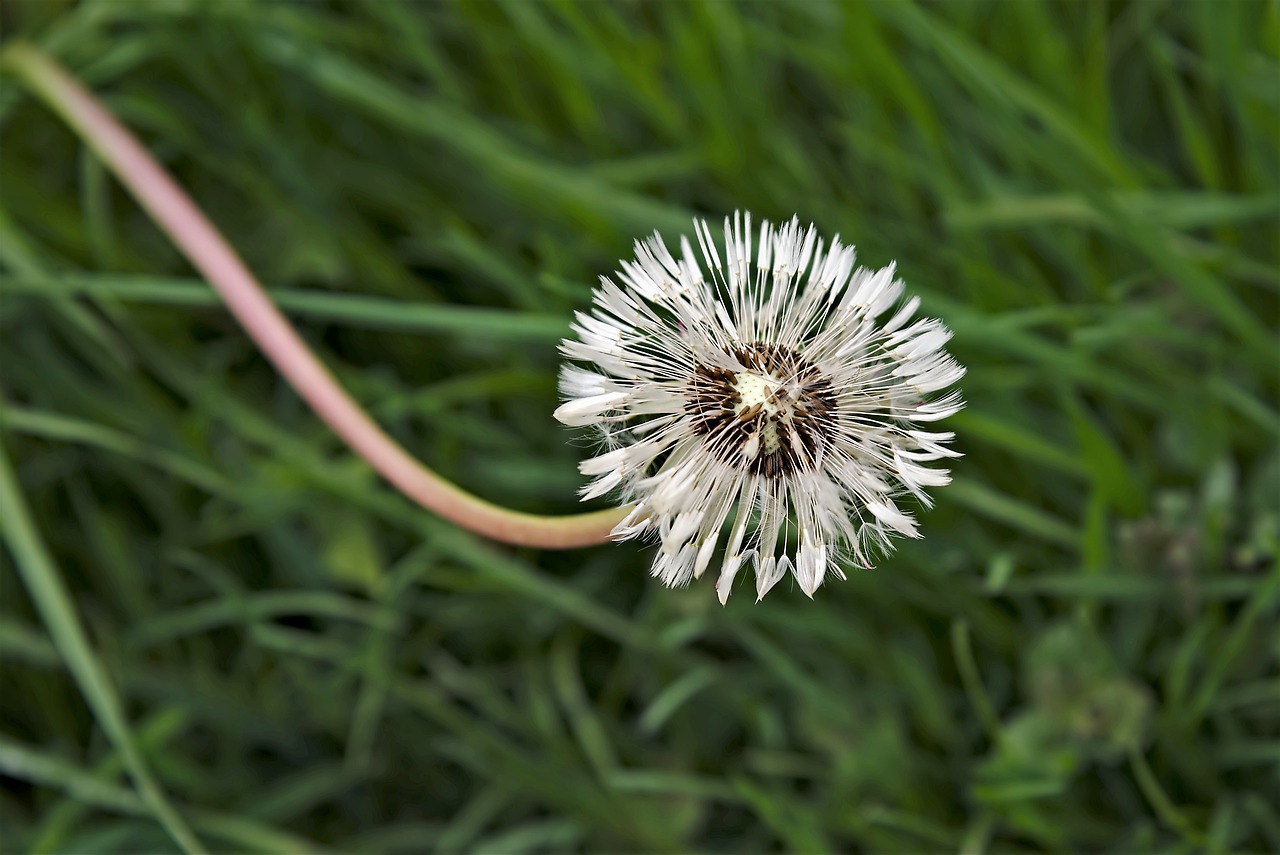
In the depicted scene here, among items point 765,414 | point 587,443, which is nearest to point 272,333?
point 587,443

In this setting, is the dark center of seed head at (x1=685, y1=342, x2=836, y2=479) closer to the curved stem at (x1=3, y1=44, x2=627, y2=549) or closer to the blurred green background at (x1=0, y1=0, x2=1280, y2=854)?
the curved stem at (x1=3, y1=44, x2=627, y2=549)

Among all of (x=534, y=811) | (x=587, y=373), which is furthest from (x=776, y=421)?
(x=534, y=811)

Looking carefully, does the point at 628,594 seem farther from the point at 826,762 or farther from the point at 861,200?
the point at 861,200

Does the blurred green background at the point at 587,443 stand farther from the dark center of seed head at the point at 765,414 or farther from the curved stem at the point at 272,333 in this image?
the dark center of seed head at the point at 765,414

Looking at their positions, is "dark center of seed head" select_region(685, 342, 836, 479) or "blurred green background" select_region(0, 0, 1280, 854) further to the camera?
"blurred green background" select_region(0, 0, 1280, 854)

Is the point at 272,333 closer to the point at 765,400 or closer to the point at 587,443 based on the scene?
the point at 587,443

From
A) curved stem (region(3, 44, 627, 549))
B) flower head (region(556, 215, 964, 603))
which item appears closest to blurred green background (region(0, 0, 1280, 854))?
curved stem (region(3, 44, 627, 549))
